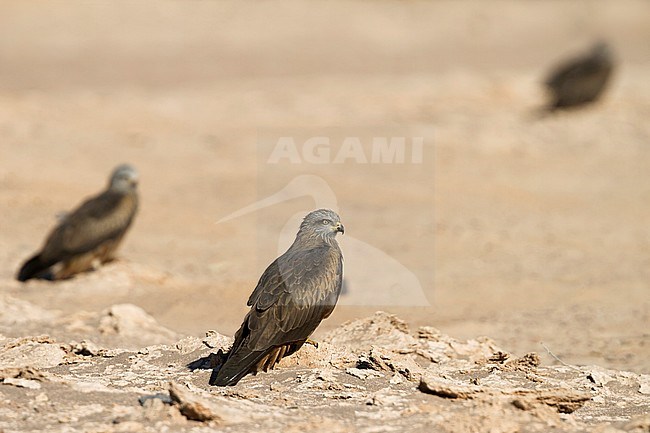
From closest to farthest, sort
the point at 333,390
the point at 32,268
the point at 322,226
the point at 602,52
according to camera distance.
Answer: the point at 333,390
the point at 322,226
the point at 32,268
the point at 602,52

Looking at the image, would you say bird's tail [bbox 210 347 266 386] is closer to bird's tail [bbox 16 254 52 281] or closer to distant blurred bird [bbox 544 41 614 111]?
bird's tail [bbox 16 254 52 281]

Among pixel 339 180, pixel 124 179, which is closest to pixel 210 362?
pixel 124 179

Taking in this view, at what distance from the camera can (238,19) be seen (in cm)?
3042

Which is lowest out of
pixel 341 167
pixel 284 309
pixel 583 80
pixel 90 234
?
pixel 284 309

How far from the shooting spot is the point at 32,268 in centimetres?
1016

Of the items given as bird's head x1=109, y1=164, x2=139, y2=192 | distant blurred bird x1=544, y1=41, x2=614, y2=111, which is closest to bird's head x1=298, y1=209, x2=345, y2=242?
bird's head x1=109, y1=164, x2=139, y2=192

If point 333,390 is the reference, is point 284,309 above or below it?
above

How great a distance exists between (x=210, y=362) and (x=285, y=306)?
644mm

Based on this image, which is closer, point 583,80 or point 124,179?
point 124,179

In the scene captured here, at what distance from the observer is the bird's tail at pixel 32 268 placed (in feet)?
33.3

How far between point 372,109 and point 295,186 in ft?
16.6

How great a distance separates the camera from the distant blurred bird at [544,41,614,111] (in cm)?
1820

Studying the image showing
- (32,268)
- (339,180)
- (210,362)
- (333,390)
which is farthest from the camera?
(339,180)

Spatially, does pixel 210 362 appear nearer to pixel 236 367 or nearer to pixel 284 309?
pixel 236 367
